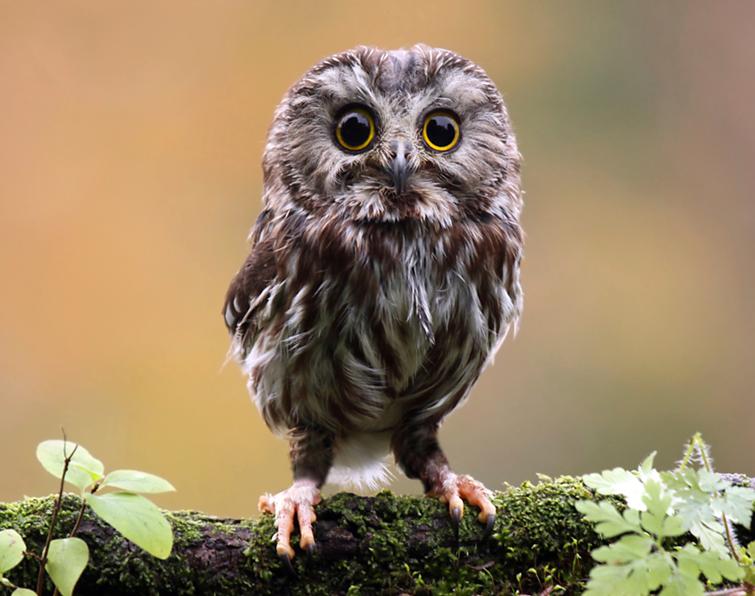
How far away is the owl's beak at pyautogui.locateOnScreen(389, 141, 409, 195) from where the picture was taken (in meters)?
2.19

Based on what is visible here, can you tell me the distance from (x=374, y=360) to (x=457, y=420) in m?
2.72

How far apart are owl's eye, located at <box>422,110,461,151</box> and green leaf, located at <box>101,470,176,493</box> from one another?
3.75 feet

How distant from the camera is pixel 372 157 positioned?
2.26m

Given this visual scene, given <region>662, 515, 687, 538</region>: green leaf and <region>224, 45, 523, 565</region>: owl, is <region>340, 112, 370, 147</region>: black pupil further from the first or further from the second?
<region>662, 515, 687, 538</region>: green leaf

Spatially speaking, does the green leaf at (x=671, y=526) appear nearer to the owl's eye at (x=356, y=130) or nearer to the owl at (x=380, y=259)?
the owl at (x=380, y=259)

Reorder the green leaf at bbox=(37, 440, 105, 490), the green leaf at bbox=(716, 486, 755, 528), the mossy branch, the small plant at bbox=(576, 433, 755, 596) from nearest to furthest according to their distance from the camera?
the small plant at bbox=(576, 433, 755, 596) → the green leaf at bbox=(716, 486, 755, 528) → the green leaf at bbox=(37, 440, 105, 490) → the mossy branch

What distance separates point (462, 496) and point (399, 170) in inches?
29.8

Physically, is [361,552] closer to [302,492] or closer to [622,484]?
[302,492]

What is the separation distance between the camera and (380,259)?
2.22 metres

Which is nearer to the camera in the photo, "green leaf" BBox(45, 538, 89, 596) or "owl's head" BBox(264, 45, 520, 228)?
"green leaf" BBox(45, 538, 89, 596)

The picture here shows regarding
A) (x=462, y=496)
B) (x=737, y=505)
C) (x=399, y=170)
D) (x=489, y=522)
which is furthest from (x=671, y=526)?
(x=399, y=170)

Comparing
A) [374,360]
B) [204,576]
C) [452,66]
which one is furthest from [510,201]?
[204,576]

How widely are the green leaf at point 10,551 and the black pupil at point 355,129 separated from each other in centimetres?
122

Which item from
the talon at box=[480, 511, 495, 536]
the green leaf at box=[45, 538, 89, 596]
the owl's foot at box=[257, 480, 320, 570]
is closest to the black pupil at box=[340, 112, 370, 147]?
the owl's foot at box=[257, 480, 320, 570]
